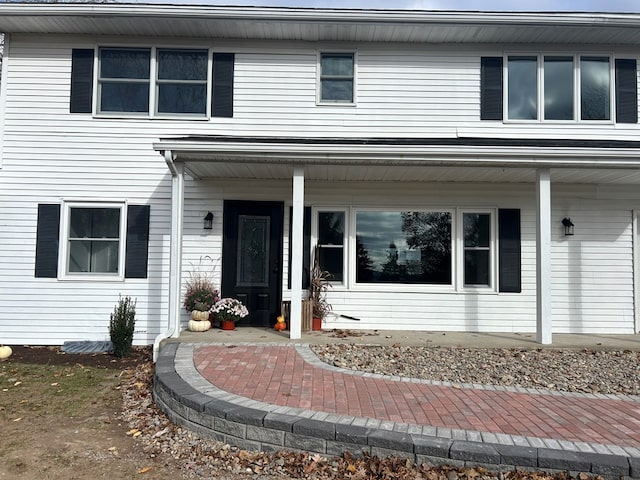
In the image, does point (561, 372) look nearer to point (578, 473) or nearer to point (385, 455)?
point (578, 473)

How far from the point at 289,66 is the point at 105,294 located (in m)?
5.38

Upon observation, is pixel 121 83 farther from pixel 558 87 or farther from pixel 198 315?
pixel 558 87

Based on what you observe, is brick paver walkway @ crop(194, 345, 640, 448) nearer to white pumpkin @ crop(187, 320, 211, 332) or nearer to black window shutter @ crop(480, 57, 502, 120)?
white pumpkin @ crop(187, 320, 211, 332)

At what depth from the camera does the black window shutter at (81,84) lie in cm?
818

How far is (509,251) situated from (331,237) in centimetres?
325

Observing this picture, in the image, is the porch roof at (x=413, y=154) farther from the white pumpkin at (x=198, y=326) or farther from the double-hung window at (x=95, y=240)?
the white pumpkin at (x=198, y=326)

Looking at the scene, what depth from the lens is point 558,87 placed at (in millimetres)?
8430

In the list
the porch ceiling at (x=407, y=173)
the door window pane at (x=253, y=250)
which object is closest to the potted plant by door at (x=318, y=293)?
the door window pane at (x=253, y=250)

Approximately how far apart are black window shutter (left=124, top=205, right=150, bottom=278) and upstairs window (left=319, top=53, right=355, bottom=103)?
3977 mm

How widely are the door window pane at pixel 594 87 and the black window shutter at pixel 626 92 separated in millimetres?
190


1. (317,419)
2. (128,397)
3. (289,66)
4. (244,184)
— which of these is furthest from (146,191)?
(317,419)

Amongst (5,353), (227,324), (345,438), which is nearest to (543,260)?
(345,438)

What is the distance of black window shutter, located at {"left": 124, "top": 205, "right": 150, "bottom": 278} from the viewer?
804cm

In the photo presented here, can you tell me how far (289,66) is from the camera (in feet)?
27.6
